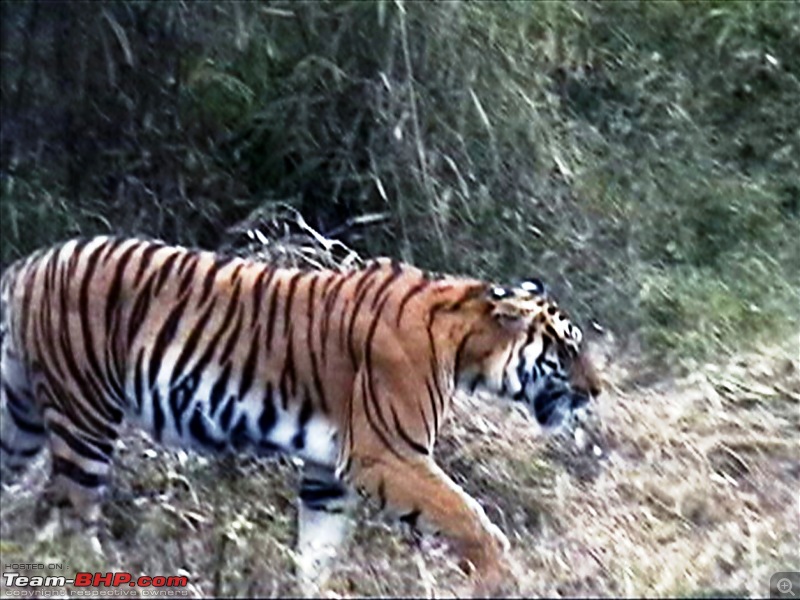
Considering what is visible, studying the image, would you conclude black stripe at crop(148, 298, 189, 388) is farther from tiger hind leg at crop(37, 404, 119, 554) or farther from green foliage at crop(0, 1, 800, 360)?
green foliage at crop(0, 1, 800, 360)

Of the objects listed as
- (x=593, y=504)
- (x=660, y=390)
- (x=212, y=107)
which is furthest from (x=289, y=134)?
(x=593, y=504)

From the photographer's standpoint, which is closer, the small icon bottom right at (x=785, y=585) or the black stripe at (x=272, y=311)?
the small icon bottom right at (x=785, y=585)

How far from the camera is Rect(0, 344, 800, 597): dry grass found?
5629 millimetres

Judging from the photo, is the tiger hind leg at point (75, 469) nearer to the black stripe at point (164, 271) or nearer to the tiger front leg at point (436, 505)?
the black stripe at point (164, 271)

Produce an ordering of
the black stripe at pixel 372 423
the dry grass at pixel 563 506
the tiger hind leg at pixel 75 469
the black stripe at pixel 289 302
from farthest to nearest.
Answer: the black stripe at pixel 289 302, the tiger hind leg at pixel 75 469, the black stripe at pixel 372 423, the dry grass at pixel 563 506

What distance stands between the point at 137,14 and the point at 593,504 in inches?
120

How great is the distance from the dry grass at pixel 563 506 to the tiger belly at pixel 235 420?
0.24m

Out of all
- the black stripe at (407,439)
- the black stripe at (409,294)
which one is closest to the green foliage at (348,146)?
the black stripe at (409,294)

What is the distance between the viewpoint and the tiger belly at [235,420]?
241 inches

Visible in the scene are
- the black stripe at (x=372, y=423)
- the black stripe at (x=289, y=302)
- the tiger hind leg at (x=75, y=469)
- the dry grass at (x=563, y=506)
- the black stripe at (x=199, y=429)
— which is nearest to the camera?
the dry grass at (x=563, y=506)

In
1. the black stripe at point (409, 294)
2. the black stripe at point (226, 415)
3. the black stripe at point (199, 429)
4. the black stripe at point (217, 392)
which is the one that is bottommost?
→ the black stripe at point (199, 429)

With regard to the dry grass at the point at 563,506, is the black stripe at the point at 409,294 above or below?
above

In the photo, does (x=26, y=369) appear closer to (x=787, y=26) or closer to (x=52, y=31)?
(x=52, y=31)

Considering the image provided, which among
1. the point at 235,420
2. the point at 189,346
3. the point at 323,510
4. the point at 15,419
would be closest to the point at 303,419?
the point at 235,420
